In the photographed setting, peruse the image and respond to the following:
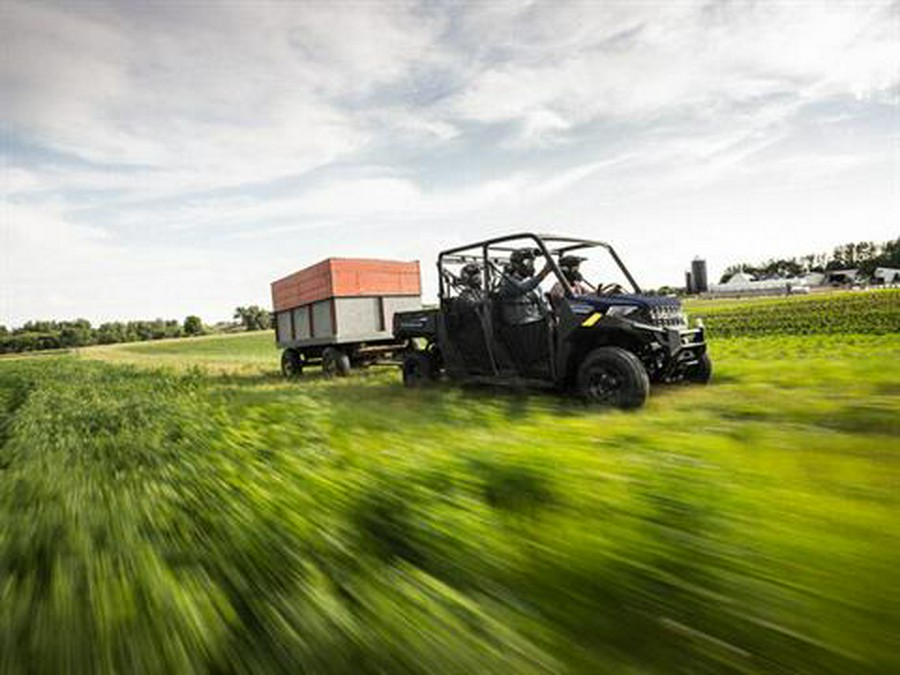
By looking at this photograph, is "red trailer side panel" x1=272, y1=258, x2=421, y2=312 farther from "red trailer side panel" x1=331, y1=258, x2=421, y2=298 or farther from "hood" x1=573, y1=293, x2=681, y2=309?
"hood" x1=573, y1=293, x2=681, y2=309

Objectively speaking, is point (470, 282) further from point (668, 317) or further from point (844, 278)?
point (844, 278)

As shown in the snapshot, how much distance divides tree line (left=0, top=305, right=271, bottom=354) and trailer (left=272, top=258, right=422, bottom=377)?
6398 centimetres

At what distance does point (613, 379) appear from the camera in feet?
19.1

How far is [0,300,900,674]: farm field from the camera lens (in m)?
1.42

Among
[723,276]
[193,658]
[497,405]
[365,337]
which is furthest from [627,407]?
[723,276]

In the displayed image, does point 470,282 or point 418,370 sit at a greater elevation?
point 470,282

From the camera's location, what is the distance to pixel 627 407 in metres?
5.65

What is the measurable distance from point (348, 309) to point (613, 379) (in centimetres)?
742

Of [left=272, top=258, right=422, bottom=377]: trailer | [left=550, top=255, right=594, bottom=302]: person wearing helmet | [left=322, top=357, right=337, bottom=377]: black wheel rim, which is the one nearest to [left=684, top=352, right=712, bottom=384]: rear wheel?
[left=550, top=255, right=594, bottom=302]: person wearing helmet

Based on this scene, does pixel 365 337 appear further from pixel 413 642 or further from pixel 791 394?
pixel 413 642

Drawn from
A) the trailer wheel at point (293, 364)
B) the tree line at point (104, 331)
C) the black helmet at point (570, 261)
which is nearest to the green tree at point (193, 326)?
the tree line at point (104, 331)

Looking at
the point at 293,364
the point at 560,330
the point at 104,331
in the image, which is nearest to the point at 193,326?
the point at 104,331

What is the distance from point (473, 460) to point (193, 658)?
4.94 ft

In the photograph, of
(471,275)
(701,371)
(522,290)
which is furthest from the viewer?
(471,275)
